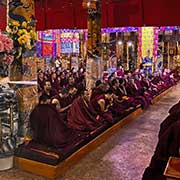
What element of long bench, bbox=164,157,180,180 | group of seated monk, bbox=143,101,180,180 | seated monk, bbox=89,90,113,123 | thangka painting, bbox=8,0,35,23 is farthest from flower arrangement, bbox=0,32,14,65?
long bench, bbox=164,157,180,180

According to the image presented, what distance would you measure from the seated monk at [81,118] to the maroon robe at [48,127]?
0.51 meters

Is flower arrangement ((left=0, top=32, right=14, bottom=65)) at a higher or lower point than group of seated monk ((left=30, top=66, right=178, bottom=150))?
higher

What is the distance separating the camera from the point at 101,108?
445 cm

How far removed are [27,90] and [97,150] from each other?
1.13m

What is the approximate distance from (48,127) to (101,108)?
1380mm

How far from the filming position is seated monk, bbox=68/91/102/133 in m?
3.84

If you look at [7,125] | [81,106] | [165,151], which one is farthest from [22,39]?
[165,151]

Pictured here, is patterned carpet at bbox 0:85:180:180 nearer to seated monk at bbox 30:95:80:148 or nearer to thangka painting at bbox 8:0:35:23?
seated monk at bbox 30:95:80:148

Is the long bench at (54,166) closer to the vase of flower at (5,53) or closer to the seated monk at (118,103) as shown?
the vase of flower at (5,53)

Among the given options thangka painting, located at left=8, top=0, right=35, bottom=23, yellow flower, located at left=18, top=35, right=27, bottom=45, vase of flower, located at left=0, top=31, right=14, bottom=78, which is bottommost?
vase of flower, located at left=0, top=31, right=14, bottom=78

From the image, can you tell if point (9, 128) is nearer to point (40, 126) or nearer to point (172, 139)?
point (40, 126)

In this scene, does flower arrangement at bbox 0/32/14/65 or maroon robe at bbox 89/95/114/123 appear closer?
flower arrangement at bbox 0/32/14/65

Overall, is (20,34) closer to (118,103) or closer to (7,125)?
(7,125)

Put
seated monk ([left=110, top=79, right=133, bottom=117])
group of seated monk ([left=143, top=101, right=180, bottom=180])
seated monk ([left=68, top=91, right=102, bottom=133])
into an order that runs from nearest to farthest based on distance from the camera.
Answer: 1. group of seated monk ([left=143, top=101, right=180, bottom=180])
2. seated monk ([left=68, top=91, right=102, bottom=133])
3. seated monk ([left=110, top=79, right=133, bottom=117])
